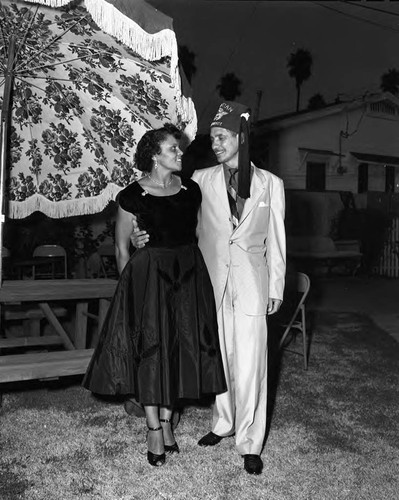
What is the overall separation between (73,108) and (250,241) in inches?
82.2

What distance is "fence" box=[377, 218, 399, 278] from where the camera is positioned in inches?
639

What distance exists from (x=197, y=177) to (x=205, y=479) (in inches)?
71.8

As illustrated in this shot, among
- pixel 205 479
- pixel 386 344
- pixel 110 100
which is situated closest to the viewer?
pixel 205 479

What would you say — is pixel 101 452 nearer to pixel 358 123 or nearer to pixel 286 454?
pixel 286 454

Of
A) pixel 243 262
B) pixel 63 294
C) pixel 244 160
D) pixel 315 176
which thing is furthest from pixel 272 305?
pixel 315 176

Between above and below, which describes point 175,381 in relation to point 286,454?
above

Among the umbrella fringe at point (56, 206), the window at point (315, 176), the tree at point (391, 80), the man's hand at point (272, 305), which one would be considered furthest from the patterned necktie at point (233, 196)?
the tree at point (391, 80)

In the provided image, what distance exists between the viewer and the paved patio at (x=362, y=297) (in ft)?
31.7

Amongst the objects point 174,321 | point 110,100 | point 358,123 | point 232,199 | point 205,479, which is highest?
point 358,123

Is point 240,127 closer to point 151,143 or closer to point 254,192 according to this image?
point 254,192

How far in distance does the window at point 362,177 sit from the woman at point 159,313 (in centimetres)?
1959

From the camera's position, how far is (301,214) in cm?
1858

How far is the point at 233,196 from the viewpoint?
3717 mm

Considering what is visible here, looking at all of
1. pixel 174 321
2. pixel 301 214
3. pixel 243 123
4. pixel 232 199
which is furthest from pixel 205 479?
pixel 301 214
